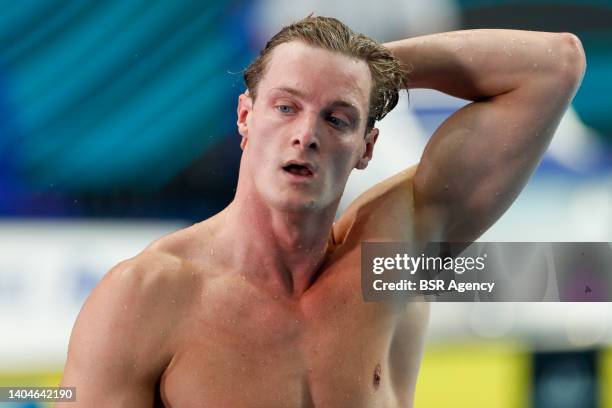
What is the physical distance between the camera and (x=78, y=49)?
179 centimetres

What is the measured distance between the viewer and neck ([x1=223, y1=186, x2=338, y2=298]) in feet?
3.84

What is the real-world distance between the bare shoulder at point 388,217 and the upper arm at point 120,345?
0.29 m

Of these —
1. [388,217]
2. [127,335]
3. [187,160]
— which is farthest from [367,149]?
[187,160]

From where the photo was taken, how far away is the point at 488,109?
4.23ft

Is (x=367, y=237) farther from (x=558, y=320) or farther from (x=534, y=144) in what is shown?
(x=558, y=320)

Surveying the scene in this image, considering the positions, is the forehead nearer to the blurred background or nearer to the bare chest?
the bare chest

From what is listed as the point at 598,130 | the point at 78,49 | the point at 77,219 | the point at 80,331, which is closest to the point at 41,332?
the point at 77,219

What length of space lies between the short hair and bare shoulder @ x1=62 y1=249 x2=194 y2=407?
27 centimetres

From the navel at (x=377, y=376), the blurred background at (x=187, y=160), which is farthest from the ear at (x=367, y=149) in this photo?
the blurred background at (x=187, y=160)

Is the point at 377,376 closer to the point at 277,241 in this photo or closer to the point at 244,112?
the point at 277,241

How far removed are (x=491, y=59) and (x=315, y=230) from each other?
0.35m

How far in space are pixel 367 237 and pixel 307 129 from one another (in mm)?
201

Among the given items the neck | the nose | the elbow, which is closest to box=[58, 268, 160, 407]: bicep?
the neck

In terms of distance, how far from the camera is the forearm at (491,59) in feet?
4.19
